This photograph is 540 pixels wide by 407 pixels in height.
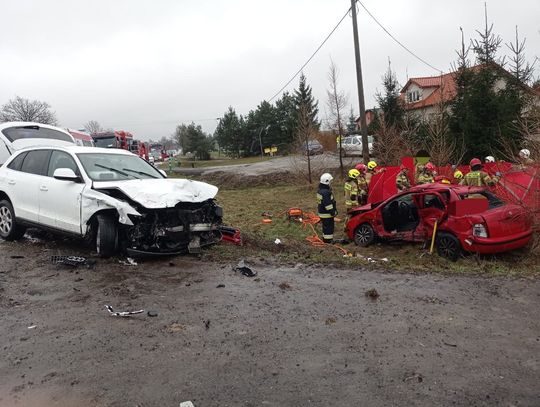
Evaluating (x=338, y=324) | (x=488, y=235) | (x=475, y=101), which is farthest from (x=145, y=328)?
(x=475, y=101)

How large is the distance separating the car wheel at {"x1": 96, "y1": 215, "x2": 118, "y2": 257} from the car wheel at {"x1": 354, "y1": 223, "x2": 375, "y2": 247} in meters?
5.29

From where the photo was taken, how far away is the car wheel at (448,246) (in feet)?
25.7

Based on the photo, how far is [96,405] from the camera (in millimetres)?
3078

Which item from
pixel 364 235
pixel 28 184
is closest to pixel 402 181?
pixel 364 235

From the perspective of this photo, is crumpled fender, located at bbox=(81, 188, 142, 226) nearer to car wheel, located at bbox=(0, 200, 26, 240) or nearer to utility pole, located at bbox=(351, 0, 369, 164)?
car wheel, located at bbox=(0, 200, 26, 240)

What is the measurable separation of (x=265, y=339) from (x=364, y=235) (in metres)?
6.10

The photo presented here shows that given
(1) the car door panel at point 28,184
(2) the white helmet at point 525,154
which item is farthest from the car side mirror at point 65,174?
(2) the white helmet at point 525,154

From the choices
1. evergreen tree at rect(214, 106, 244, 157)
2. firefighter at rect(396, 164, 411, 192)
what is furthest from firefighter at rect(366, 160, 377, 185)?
evergreen tree at rect(214, 106, 244, 157)

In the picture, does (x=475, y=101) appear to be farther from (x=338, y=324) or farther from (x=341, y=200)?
(x=338, y=324)

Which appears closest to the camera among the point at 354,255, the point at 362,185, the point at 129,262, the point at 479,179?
the point at 129,262

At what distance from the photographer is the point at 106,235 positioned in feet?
21.2

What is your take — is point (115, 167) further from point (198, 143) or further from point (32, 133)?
point (198, 143)

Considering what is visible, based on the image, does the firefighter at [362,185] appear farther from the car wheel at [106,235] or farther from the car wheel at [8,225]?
the car wheel at [8,225]

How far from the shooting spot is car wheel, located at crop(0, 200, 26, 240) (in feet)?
25.8
